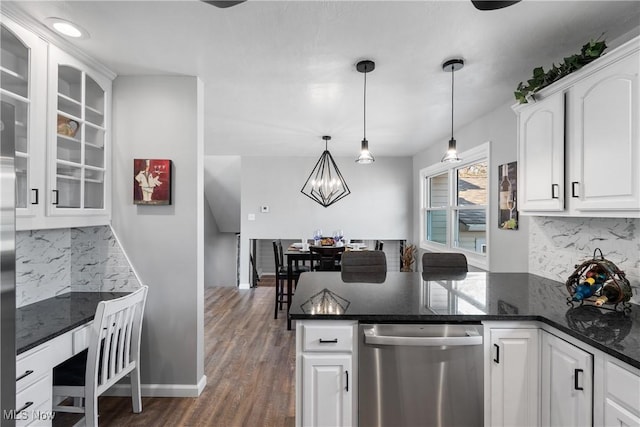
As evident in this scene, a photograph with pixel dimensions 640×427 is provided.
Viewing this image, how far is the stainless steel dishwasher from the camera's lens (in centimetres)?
150

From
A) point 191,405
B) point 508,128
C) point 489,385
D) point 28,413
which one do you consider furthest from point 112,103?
point 508,128

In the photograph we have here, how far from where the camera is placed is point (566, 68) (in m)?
1.82

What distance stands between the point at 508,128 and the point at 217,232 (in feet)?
20.8

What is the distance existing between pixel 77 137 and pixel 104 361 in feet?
4.75

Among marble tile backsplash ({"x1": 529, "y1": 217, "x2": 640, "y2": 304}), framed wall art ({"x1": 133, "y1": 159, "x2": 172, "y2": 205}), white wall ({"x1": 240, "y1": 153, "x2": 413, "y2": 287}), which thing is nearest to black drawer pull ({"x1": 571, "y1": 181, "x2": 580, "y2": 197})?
marble tile backsplash ({"x1": 529, "y1": 217, "x2": 640, "y2": 304})

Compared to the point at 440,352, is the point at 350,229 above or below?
above

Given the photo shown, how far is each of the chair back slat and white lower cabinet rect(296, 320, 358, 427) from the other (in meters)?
1.15

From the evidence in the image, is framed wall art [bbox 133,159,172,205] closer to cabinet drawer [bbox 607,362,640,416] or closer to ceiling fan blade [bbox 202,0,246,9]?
ceiling fan blade [bbox 202,0,246,9]

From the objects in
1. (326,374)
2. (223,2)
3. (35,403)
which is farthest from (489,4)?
(35,403)

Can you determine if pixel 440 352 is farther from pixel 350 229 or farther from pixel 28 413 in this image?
pixel 350 229

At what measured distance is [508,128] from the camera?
117 inches

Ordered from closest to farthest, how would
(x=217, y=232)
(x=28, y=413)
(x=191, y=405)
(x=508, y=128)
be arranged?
(x=28, y=413), (x=191, y=405), (x=508, y=128), (x=217, y=232)

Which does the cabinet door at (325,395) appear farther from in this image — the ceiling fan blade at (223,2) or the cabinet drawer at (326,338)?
the ceiling fan blade at (223,2)

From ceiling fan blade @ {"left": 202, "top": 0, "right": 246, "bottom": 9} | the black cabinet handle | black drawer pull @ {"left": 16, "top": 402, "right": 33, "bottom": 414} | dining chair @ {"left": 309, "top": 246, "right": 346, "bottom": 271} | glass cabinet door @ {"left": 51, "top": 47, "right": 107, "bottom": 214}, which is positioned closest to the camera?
ceiling fan blade @ {"left": 202, "top": 0, "right": 246, "bottom": 9}
